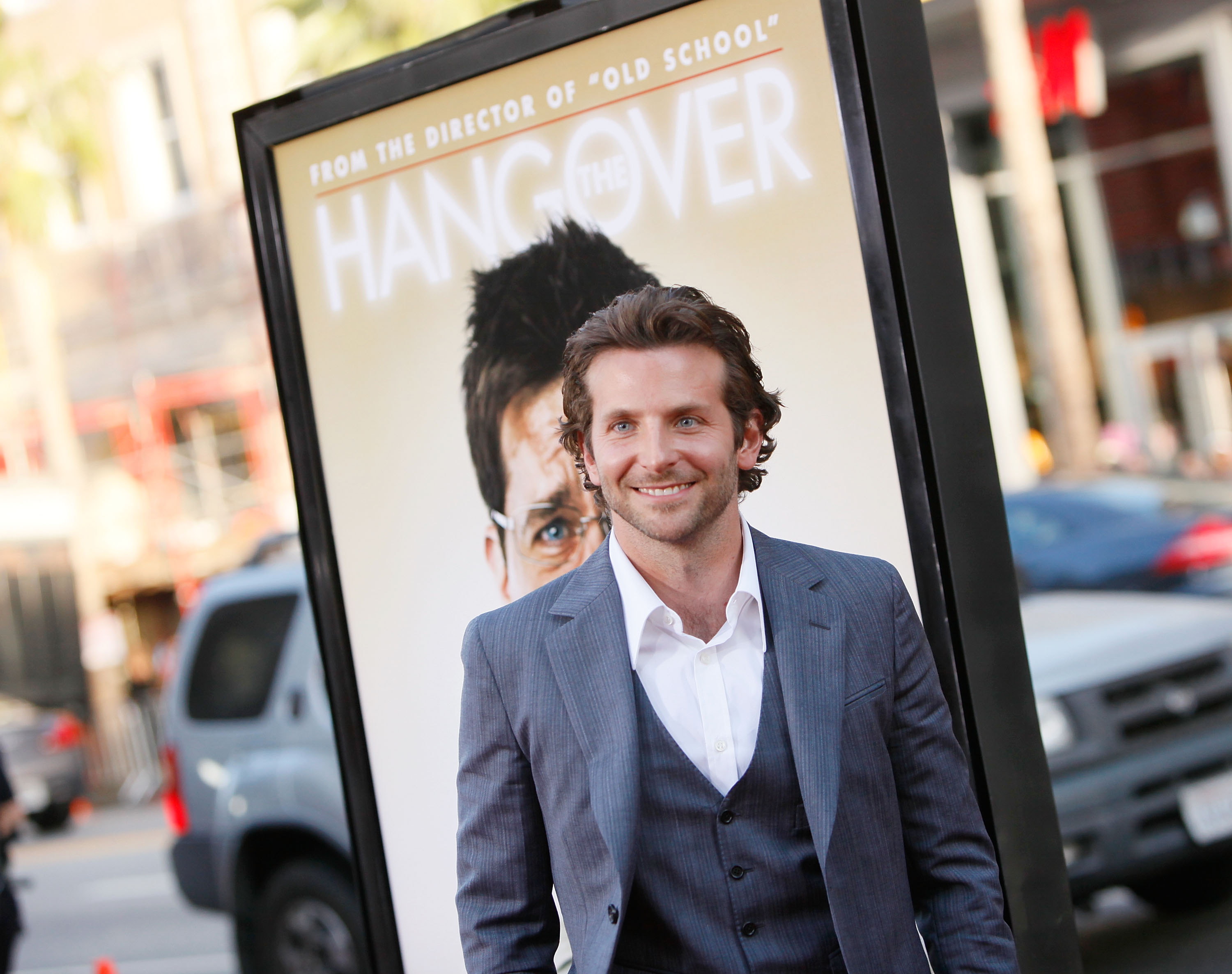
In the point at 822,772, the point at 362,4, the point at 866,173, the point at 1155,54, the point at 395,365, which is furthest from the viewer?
the point at 1155,54

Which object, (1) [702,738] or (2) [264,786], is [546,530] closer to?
(1) [702,738]

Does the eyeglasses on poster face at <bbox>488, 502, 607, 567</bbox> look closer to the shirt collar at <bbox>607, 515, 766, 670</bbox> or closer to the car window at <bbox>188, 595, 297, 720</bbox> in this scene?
the shirt collar at <bbox>607, 515, 766, 670</bbox>

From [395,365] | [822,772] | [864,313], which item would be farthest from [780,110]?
[822,772]

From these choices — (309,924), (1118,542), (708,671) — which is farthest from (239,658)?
(1118,542)

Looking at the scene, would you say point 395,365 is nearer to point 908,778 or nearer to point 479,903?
point 479,903

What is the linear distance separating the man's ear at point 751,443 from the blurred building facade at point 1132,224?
1630cm

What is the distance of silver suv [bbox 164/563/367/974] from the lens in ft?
18.3

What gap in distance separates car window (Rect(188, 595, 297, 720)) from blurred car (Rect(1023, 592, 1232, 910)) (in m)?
3.65

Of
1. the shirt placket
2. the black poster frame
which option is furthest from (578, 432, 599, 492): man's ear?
the black poster frame

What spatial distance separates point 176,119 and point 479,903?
23.1 m

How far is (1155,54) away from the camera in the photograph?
724 inches

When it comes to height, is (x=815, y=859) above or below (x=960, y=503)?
below

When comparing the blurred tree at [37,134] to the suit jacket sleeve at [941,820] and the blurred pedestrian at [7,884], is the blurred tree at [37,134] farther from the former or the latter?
the suit jacket sleeve at [941,820]

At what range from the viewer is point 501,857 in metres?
2.00
